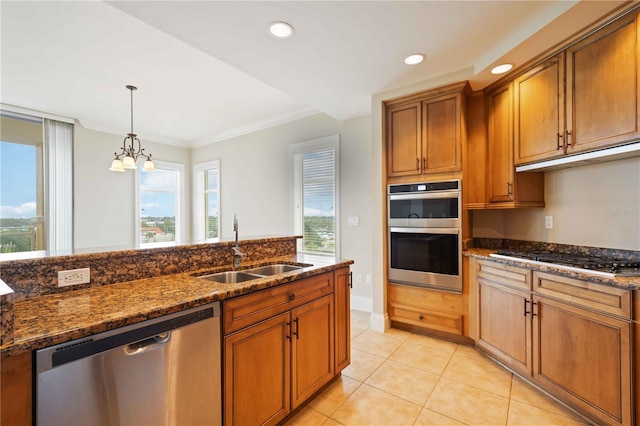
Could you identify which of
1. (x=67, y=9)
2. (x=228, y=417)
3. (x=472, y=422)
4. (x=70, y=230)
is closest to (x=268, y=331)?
(x=228, y=417)

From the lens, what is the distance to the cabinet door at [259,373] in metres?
1.36

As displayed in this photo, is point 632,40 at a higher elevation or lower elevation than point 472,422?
higher

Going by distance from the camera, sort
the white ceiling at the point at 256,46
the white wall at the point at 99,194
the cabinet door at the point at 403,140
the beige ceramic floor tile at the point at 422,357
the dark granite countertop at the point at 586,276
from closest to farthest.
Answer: the dark granite countertop at the point at 586,276, the white ceiling at the point at 256,46, the beige ceramic floor tile at the point at 422,357, the cabinet door at the point at 403,140, the white wall at the point at 99,194

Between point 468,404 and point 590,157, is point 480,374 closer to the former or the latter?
point 468,404

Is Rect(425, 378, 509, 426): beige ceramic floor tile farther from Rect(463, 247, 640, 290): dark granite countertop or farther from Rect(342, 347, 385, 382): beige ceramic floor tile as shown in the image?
Rect(463, 247, 640, 290): dark granite countertop

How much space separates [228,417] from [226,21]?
2.36 meters

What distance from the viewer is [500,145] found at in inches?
103

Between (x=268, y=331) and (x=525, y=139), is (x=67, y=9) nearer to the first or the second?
(x=268, y=331)

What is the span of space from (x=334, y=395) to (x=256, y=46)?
2695mm

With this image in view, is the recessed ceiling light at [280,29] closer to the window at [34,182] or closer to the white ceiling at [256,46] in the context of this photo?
the white ceiling at [256,46]

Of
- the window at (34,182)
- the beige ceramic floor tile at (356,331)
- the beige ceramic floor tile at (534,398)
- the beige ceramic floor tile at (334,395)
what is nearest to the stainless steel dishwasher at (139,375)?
the beige ceramic floor tile at (334,395)

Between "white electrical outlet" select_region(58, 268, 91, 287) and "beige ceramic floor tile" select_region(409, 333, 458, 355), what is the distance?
2.77 m

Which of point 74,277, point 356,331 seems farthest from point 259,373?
point 356,331

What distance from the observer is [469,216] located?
2959 mm
